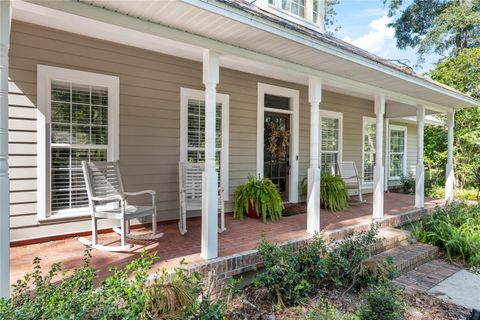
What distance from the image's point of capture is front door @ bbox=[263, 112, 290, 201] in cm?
625

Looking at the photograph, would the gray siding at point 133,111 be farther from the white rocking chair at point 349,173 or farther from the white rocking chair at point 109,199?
the white rocking chair at point 349,173

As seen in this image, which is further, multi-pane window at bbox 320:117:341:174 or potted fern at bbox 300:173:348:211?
multi-pane window at bbox 320:117:341:174

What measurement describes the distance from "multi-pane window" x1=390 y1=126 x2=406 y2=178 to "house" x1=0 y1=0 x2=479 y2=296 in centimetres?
407

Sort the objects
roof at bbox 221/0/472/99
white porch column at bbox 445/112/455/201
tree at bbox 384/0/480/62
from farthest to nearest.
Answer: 1. tree at bbox 384/0/480/62
2. white porch column at bbox 445/112/455/201
3. roof at bbox 221/0/472/99

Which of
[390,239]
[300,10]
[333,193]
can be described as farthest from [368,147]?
[390,239]

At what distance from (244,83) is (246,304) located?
12.7 ft

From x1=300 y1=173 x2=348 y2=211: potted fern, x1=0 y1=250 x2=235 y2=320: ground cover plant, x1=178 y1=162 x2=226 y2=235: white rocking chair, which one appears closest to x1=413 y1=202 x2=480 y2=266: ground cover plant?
x1=300 y1=173 x2=348 y2=211: potted fern

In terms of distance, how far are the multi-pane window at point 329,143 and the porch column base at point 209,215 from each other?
4.71m

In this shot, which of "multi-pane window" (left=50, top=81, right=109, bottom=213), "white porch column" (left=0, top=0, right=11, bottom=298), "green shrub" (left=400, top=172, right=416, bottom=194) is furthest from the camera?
"green shrub" (left=400, top=172, right=416, bottom=194)

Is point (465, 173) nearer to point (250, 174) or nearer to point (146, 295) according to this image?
point (250, 174)

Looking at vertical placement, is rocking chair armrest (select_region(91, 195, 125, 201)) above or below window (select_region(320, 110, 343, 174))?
below

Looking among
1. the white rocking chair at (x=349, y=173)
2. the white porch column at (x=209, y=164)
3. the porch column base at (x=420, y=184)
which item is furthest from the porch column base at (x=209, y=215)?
the porch column base at (x=420, y=184)

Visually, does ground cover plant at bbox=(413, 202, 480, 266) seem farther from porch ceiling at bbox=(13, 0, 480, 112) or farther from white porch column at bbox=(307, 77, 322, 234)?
porch ceiling at bbox=(13, 0, 480, 112)

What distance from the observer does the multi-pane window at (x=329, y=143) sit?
7.50 metres
